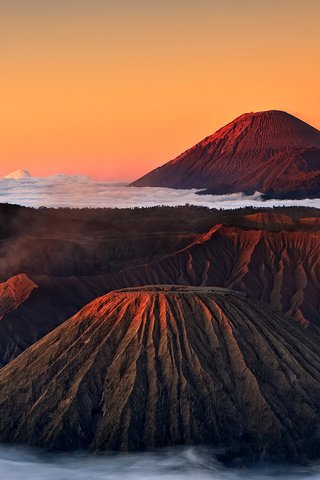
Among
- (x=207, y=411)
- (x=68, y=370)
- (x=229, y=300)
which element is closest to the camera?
(x=207, y=411)

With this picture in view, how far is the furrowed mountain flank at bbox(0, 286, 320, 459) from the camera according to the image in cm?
11375

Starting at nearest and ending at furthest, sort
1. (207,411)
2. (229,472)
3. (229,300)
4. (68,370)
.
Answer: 1. (229,472)
2. (207,411)
3. (68,370)
4. (229,300)

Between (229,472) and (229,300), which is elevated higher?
(229,300)

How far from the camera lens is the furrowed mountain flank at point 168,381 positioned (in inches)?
4478

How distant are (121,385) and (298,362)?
21.1 metres

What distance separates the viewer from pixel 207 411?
11494 centimetres

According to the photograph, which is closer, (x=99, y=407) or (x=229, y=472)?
(x=229, y=472)

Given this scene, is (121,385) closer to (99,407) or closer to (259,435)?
(99,407)

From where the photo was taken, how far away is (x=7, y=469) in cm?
10862

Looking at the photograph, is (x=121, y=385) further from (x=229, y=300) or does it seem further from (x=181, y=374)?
(x=229, y=300)

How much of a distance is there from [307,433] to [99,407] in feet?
71.8

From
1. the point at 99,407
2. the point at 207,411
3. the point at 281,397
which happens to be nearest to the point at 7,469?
the point at 99,407

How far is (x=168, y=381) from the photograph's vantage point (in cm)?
11838

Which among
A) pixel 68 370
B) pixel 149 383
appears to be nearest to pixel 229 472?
pixel 149 383
